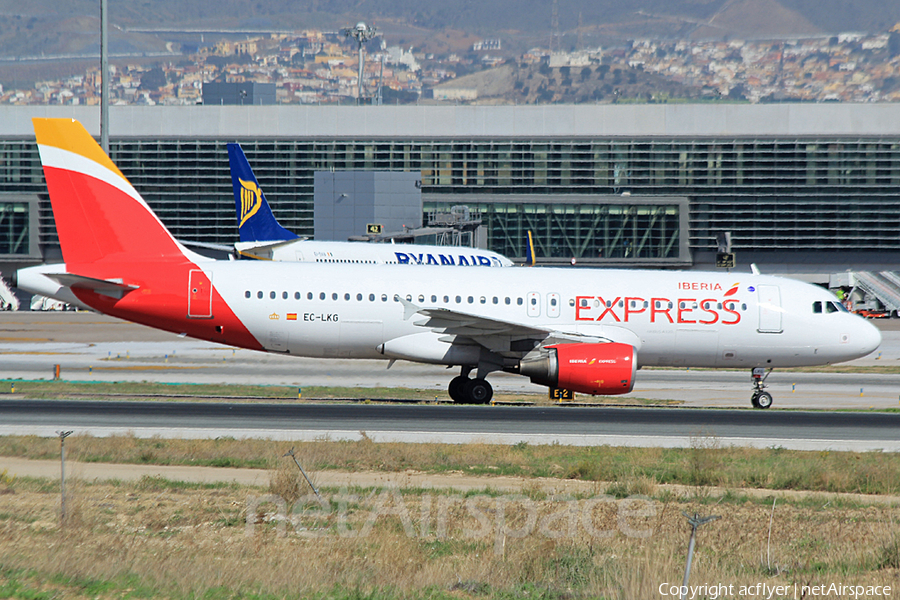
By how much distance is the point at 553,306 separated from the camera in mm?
25422

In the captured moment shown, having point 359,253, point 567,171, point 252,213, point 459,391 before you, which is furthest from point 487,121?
point 459,391

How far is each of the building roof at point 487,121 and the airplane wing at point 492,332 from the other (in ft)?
211

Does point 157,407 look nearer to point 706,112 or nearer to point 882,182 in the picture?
point 706,112

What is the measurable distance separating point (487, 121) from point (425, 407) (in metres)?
66.4

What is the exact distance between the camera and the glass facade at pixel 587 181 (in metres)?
83.1

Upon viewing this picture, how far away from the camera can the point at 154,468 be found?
1552 cm

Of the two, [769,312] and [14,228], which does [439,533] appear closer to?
[769,312]

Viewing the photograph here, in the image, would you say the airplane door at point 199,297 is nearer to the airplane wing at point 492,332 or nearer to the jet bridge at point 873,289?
the airplane wing at point 492,332

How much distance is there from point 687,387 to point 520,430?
48.0 feet

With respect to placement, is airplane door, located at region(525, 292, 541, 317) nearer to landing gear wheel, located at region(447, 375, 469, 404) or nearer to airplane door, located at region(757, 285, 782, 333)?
landing gear wheel, located at region(447, 375, 469, 404)

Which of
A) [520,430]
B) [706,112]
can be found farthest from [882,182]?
[520,430]

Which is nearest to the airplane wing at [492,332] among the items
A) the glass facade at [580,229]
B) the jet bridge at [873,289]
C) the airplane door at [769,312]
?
the airplane door at [769,312]

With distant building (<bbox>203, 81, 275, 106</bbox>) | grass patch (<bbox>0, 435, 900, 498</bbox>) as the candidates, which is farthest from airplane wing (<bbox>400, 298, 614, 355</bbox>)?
distant building (<bbox>203, 81, 275, 106</bbox>)

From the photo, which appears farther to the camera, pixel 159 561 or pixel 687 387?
pixel 687 387
